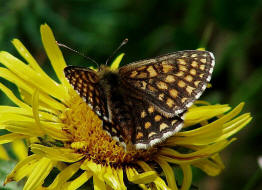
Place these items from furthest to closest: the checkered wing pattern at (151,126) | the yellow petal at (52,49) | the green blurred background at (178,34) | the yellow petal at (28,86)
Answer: the green blurred background at (178,34), the yellow petal at (52,49), the yellow petal at (28,86), the checkered wing pattern at (151,126)

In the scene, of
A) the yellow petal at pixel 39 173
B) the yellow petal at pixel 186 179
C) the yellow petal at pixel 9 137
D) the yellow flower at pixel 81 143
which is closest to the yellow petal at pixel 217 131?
the yellow flower at pixel 81 143

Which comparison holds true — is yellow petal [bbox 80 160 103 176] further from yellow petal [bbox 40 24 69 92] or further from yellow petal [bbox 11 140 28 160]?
yellow petal [bbox 11 140 28 160]

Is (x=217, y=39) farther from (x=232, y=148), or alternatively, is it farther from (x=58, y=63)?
(x=58, y=63)

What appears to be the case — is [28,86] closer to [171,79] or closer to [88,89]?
[88,89]

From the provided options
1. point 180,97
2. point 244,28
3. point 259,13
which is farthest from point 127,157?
point 259,13

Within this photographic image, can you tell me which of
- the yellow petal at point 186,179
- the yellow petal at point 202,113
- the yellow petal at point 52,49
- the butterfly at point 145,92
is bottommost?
the yellow petal at point 186,179

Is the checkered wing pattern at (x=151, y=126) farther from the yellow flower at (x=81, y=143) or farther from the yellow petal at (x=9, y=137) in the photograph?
the yellow petal at (x=9, y=137)

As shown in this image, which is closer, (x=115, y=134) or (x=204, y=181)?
(x=115, y=134)
